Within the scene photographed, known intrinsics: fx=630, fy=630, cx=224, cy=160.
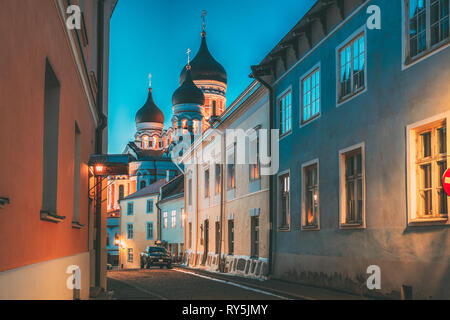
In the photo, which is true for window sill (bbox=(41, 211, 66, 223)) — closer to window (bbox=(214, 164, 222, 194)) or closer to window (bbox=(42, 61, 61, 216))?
window (bbox=(42, 61, 61, 216))

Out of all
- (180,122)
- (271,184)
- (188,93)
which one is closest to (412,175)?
(271,184)

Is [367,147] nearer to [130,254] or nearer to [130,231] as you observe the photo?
[130,231]

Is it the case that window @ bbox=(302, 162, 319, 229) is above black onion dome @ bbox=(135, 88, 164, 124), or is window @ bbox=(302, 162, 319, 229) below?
below

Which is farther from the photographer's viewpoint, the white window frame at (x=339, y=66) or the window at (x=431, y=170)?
the white window frame at (x=339, y=66)

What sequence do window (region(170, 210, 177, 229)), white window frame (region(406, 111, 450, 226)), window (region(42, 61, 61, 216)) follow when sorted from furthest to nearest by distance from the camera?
window (region(170, 210, 177, 229)) < white window frame (region(406, 111, 450, 226)) < window (region(42, 61, 61, 216))

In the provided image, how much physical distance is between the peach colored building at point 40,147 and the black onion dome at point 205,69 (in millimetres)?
75132

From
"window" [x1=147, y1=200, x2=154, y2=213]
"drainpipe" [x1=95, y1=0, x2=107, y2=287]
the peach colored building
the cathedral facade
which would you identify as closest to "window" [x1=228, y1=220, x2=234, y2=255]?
"drainpipe" [x1=95, y1=0, x2=107, y2=287]

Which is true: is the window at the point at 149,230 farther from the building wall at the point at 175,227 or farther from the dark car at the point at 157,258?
the dark car at the point at 157,258

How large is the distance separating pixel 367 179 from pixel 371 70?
2520mm

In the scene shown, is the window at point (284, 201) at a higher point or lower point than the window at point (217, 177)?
lower

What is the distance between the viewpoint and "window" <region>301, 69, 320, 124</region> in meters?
18.7

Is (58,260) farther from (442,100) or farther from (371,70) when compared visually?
(371,70)

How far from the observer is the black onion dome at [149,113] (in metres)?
99.4

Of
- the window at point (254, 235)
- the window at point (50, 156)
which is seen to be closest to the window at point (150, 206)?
the window at point (254, 235)
